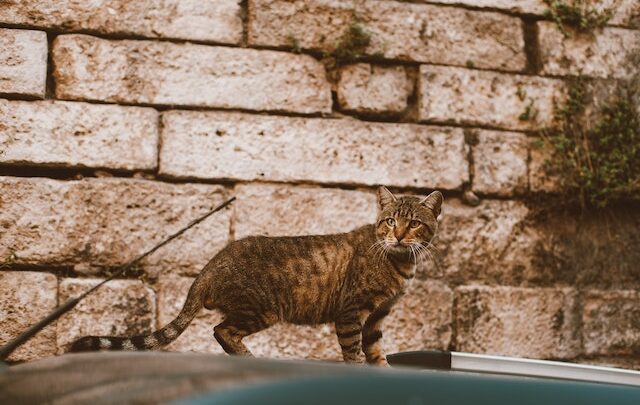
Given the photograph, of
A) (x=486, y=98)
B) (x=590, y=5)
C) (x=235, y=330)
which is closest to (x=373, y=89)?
(x=486, y=98)

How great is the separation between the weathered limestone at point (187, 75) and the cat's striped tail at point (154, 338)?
46.9 inches

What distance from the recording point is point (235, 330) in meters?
4.27

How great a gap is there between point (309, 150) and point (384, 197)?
64 cm

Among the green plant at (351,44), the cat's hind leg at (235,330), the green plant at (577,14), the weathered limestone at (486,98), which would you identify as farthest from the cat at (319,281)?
the green plant at (577,14)

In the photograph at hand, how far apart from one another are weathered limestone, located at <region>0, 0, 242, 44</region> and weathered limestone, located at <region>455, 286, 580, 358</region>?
198cm

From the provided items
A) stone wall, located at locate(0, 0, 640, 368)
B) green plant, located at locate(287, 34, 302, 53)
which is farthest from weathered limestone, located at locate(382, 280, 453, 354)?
green plant, located at locate(287, 34, 302, 53)

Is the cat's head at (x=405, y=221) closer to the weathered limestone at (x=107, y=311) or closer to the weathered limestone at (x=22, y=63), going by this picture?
the weathered limestone at (x=107, y=311)

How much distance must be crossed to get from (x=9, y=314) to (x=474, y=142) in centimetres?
271

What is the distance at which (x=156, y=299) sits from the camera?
197 inches

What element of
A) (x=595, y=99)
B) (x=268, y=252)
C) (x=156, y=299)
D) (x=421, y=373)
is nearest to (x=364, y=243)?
(x=268, y=252)

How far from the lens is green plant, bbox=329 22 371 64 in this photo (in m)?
5.35

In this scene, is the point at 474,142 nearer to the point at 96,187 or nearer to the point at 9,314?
the point at 96,187

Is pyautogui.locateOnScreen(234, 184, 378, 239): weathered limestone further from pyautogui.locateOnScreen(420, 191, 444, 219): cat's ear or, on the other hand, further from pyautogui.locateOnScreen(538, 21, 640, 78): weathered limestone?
pyautogui.locateOnScreen(538, 21, 640, 78): weathered limestone

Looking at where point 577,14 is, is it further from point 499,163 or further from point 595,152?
point 499,163
